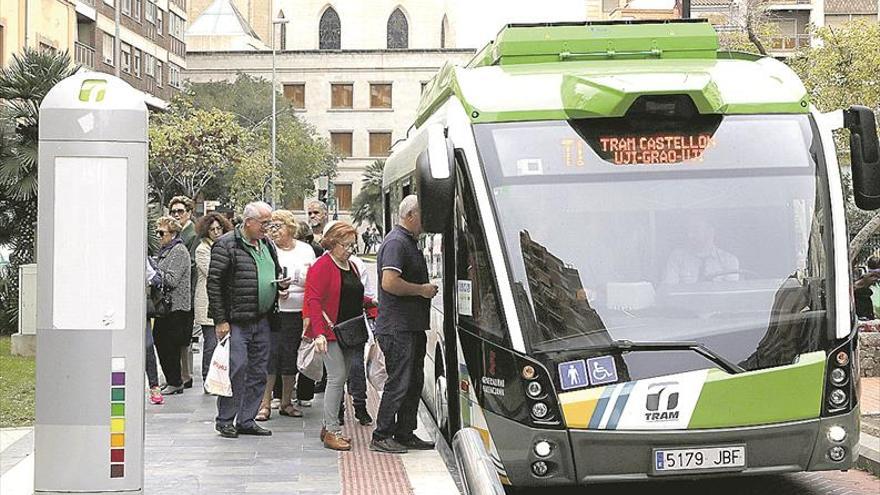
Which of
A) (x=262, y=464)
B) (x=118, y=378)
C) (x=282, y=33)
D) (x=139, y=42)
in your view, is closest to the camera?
(x=118, y=378)

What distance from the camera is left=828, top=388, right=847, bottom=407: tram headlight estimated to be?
8.23 m

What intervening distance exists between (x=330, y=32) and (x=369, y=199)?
1936 centimetres

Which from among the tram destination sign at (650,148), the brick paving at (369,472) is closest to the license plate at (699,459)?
the brick paving at (369,472)

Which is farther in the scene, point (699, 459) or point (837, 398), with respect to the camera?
point (837, 398)

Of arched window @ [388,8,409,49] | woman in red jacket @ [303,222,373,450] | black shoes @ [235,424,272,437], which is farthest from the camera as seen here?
arched window @ [388,8,409,49]

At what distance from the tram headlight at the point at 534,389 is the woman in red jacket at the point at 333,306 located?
8.91 ft

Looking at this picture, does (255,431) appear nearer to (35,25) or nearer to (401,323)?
(401,323)

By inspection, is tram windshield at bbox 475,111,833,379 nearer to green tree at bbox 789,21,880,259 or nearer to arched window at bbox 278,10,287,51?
green tree at bbox 789,21,880,259

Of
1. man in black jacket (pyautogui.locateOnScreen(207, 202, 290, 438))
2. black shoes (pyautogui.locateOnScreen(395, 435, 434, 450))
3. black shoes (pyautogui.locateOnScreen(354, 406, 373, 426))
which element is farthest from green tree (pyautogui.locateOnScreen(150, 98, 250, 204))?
black shoes (pyautogui.locateOnScreen(395, 435, 434, 450))

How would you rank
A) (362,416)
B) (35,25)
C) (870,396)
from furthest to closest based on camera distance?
1. (35,25)
2. (870,396)
3. (362,416)

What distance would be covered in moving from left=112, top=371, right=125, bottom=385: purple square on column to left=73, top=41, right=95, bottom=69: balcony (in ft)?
147

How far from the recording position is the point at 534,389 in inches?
318

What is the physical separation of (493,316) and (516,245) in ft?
1.49

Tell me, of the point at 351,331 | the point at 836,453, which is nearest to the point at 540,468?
the point at 836,453
